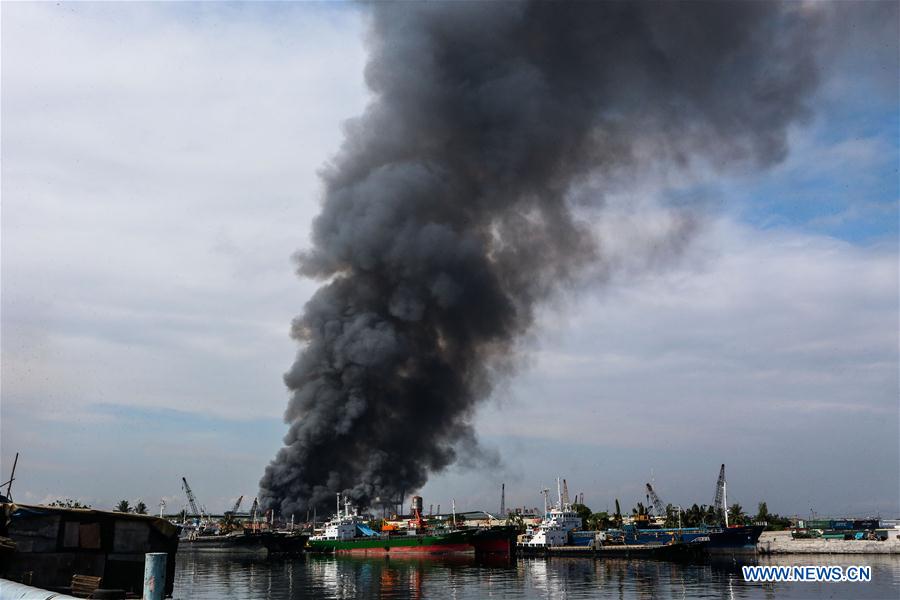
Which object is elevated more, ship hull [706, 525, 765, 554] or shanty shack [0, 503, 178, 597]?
shanty shack [0, 503, 178, 597]

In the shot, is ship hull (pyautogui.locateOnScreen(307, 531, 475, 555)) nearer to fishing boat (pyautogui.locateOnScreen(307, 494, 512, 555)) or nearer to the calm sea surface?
fishing boat (pyautogui.locateOnScreen(307, 494, 512, 555))

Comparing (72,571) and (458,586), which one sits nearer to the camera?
(72,571)

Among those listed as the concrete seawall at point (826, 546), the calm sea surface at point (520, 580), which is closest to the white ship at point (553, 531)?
the calm sea surface at point (520, 580)

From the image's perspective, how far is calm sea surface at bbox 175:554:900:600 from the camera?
48.8 m

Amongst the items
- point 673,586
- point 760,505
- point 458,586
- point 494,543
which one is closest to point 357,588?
point 458,586

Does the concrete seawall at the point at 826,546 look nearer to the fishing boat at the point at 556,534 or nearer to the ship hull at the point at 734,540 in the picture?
the ship hull at the point at 734,540

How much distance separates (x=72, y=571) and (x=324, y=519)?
341 feet

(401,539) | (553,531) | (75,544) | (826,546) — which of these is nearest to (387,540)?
(401,539)

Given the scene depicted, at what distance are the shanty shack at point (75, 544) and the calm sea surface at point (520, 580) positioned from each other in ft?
→ 98.7

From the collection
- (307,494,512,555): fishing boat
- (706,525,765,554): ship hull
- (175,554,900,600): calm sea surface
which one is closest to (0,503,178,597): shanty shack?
(175,554,900,600): calm sea surface

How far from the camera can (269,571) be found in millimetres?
76562

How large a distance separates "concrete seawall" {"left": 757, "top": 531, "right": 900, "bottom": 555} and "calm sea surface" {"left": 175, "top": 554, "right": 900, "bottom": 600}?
302 cm

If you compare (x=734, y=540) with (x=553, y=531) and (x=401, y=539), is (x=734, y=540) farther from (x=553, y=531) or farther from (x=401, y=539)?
(x=401, y=539)

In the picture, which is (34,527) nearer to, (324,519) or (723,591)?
(723,591)
